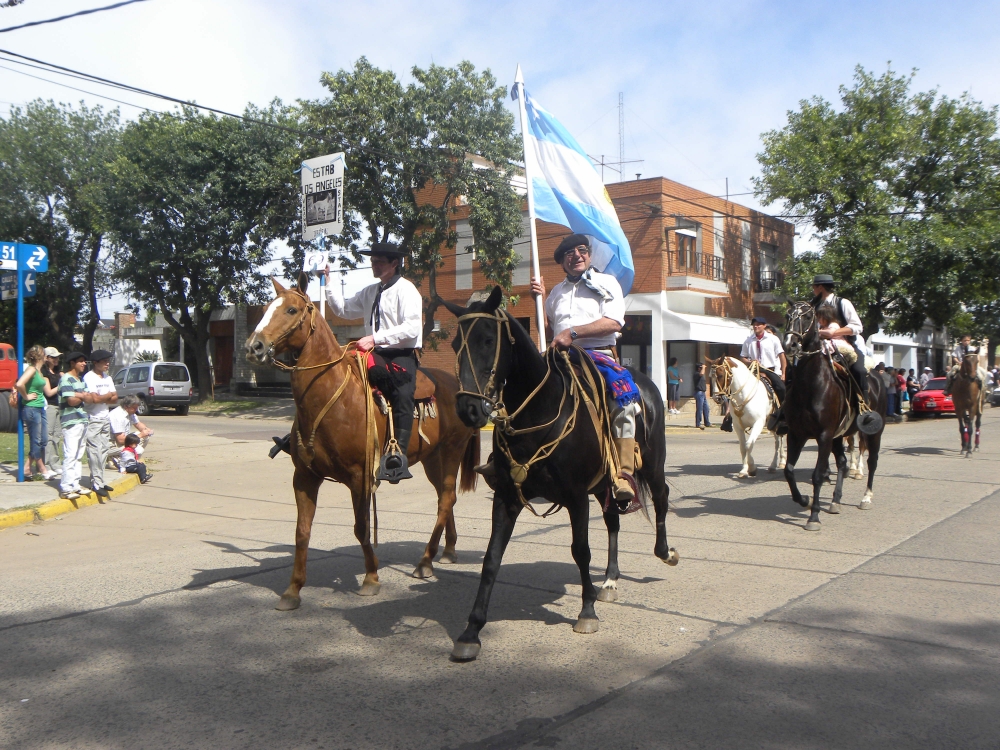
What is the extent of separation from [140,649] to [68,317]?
142 feet

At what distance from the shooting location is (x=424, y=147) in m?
26.4

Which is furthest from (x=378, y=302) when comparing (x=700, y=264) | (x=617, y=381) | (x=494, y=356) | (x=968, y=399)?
(x=700, y=264)

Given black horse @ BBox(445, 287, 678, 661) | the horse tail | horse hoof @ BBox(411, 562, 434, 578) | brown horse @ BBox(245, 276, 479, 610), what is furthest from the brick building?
black horse @ BBox(445, 287, 678, 661)

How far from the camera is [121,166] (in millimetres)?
→ 31766

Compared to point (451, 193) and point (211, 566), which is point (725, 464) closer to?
point (211, 566)

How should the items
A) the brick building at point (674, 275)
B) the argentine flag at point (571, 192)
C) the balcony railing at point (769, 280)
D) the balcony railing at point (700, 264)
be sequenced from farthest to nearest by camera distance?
the balcony railing at point (769, 280) → the balcony railing at point (700, 264) → the brick building at point (674, 275) → the argentine flag at point (571, 192)

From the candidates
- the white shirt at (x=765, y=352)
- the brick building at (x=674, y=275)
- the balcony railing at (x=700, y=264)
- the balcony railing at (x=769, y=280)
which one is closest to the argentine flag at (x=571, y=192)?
the white shirt at (x=765, y=352)

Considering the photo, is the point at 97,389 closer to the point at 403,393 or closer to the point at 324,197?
the point at 324,197

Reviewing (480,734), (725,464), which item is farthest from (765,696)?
(725,464)

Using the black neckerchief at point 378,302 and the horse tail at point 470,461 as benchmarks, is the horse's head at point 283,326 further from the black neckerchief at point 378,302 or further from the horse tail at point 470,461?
the horse tail at point 470,461

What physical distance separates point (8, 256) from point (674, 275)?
2333cm

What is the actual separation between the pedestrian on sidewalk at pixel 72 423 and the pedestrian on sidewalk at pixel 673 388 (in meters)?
20.3

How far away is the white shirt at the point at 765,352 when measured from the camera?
1369cm

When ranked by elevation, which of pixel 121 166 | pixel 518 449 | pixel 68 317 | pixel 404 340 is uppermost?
pixel 121 166
